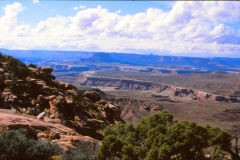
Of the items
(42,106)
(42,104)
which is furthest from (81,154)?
(42,104)

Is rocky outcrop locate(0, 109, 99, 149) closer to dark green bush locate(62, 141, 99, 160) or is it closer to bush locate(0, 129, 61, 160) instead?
dark green bush locate(62, 141, 99, 160)

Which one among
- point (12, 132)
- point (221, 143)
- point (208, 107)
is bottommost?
point (208, 107)

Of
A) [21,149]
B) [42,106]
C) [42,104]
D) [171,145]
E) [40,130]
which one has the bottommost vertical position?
[42,106]

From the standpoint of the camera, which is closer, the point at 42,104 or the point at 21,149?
the point at 21,149

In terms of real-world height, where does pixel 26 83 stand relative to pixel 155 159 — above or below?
above

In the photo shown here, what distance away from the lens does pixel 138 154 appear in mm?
11977

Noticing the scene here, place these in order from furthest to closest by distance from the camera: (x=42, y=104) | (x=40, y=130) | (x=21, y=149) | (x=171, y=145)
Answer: (x=42, y=104) → (x=40, y=130) → (x=171, y=145) → (x=21, y=149)

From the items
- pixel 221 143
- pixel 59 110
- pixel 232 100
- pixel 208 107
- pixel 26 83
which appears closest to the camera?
pixel 221 143

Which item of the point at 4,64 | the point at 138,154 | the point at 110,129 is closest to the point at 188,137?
the point at 138,154

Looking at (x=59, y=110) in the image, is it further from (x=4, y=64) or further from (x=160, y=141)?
(x=4, y=64)

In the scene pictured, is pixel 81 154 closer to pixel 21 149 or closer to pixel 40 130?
pixel 21 149

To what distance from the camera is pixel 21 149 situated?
873 cm

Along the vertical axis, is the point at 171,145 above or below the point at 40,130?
above

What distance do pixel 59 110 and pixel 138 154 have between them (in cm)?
1139
